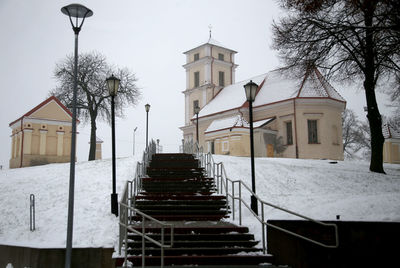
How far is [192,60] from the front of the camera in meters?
48.4

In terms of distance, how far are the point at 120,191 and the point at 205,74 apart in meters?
33.2

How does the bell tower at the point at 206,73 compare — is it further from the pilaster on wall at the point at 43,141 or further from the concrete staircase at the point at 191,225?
the concrete staircase at the point at 191,225

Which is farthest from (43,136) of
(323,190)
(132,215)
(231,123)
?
(323,190)

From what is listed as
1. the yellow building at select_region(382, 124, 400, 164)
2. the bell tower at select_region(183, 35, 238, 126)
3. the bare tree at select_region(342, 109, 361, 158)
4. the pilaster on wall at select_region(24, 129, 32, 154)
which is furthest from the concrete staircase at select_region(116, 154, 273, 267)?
the bare tree at select_region(342, 109, 361, 158)

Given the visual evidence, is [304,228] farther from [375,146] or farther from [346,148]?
[346,148]

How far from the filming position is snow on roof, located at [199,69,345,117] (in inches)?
1262

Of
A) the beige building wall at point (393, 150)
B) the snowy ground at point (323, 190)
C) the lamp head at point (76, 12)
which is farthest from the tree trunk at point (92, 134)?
the beige building wall at point (393, 150)

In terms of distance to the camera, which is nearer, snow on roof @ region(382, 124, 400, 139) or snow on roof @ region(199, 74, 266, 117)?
snow on roof @ region(199, 74, 266, 117)

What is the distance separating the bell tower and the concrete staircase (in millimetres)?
28641

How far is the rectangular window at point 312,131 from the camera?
31.9 meters

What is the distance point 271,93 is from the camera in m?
35.7

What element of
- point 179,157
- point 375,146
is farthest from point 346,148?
point 179,157

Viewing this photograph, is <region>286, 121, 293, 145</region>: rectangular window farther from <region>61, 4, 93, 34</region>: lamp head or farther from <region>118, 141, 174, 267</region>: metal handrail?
<region>61, 4, 93, 34</region>: lamp head

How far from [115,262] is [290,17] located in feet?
52.6
